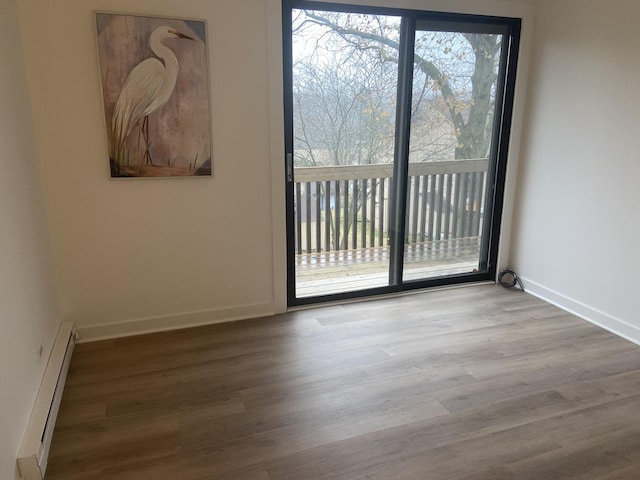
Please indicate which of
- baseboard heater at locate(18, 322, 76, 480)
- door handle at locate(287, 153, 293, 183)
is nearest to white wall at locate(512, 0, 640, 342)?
door handle at locate(287, 153, 293, 183)

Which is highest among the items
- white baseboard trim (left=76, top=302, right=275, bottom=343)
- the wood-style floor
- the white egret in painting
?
the white egret in painting

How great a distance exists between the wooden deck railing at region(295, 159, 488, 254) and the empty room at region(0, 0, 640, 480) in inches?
0.7

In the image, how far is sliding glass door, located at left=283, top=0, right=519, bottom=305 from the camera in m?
3.19

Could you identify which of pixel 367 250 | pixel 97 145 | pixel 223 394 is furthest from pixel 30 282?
pixel 367 250

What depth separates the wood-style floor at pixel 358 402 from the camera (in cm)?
193

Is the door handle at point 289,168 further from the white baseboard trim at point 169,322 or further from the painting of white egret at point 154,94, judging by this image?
the white baseboard trim at point 169,322

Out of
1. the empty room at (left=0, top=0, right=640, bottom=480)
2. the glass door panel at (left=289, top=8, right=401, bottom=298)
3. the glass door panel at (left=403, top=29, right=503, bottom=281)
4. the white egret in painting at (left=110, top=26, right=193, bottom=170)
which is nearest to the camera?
the empty room at (left=0, top=0, right=640, bottom=480)

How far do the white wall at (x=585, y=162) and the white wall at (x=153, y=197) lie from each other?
2107 millimetres

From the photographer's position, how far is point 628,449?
2.01 metres

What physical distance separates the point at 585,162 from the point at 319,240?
6.45 feet

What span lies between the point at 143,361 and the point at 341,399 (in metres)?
1.20

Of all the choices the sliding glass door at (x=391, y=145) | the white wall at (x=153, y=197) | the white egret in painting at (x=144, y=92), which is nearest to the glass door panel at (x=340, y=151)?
the sliding glass door at (x=391, y=145)

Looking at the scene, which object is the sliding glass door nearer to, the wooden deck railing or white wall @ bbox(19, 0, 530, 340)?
the wooden deck railing

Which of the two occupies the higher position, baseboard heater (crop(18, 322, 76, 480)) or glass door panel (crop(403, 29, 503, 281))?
glass door panel (crop(403, 29, 503, 281))
